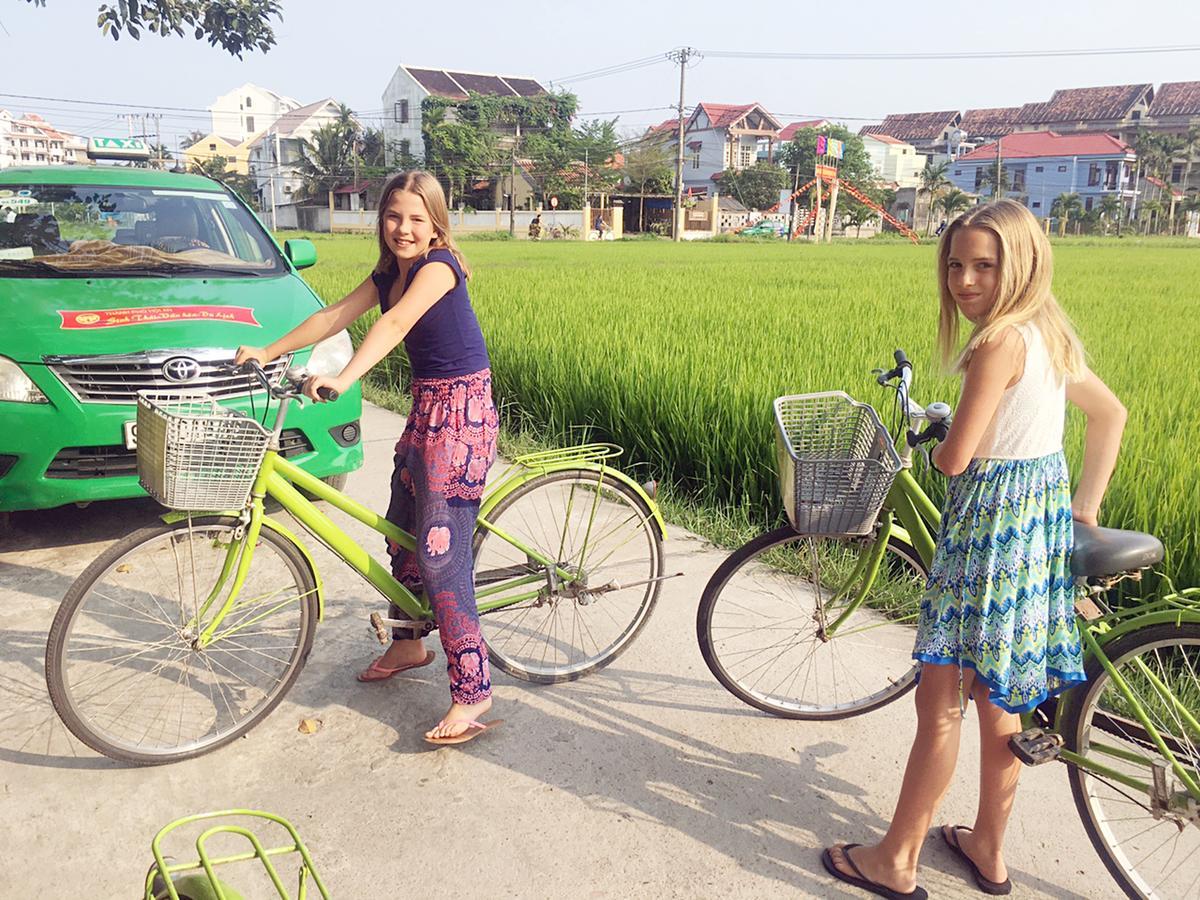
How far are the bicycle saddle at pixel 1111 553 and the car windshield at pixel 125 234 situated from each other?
13.9 feet

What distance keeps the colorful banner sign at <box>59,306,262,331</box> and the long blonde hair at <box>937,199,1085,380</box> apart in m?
3.36

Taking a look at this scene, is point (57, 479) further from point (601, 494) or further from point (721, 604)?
point (721, 604)

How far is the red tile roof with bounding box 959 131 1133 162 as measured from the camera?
6556cm

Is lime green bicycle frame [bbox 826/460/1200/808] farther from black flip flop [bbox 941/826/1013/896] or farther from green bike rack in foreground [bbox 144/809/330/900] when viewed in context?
green bike rack in foreground [bbox 144/809/330/900]

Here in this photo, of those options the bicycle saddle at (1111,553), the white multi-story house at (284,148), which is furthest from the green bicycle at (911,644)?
the white multi-story house at (284,148)

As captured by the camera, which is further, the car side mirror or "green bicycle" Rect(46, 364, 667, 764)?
the car side mirror

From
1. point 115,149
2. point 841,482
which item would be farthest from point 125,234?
point 841,482

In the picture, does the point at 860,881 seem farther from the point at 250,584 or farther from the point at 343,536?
the point at 250,584

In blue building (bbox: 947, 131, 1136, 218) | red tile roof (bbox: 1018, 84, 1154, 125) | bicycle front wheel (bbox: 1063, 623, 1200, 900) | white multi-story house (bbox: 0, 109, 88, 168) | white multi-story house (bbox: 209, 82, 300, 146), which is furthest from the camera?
white multi-story house (bbox: 0, 109, 88, 168)

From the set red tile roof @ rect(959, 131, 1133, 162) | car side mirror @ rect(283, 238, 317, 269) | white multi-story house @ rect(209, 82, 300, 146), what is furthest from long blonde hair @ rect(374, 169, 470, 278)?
white multi-story house @ rect(209, 82, 300, 146)

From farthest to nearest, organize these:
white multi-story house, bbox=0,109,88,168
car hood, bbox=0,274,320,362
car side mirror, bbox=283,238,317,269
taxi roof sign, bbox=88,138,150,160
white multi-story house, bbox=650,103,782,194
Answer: white multi-story house, bbox=0,109,88,168 < white multi-story house, bbox=650,103,782,194 < taxi roof sign, bbox=88,138,150,160 < car side mirror, bbox=283,238,317,269 < car hood, bbox=0,274,320,362

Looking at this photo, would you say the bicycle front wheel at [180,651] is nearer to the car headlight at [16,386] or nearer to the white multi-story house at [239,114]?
the car headlight at [16,386]

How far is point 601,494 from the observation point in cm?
305

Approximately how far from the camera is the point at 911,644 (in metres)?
3.28
